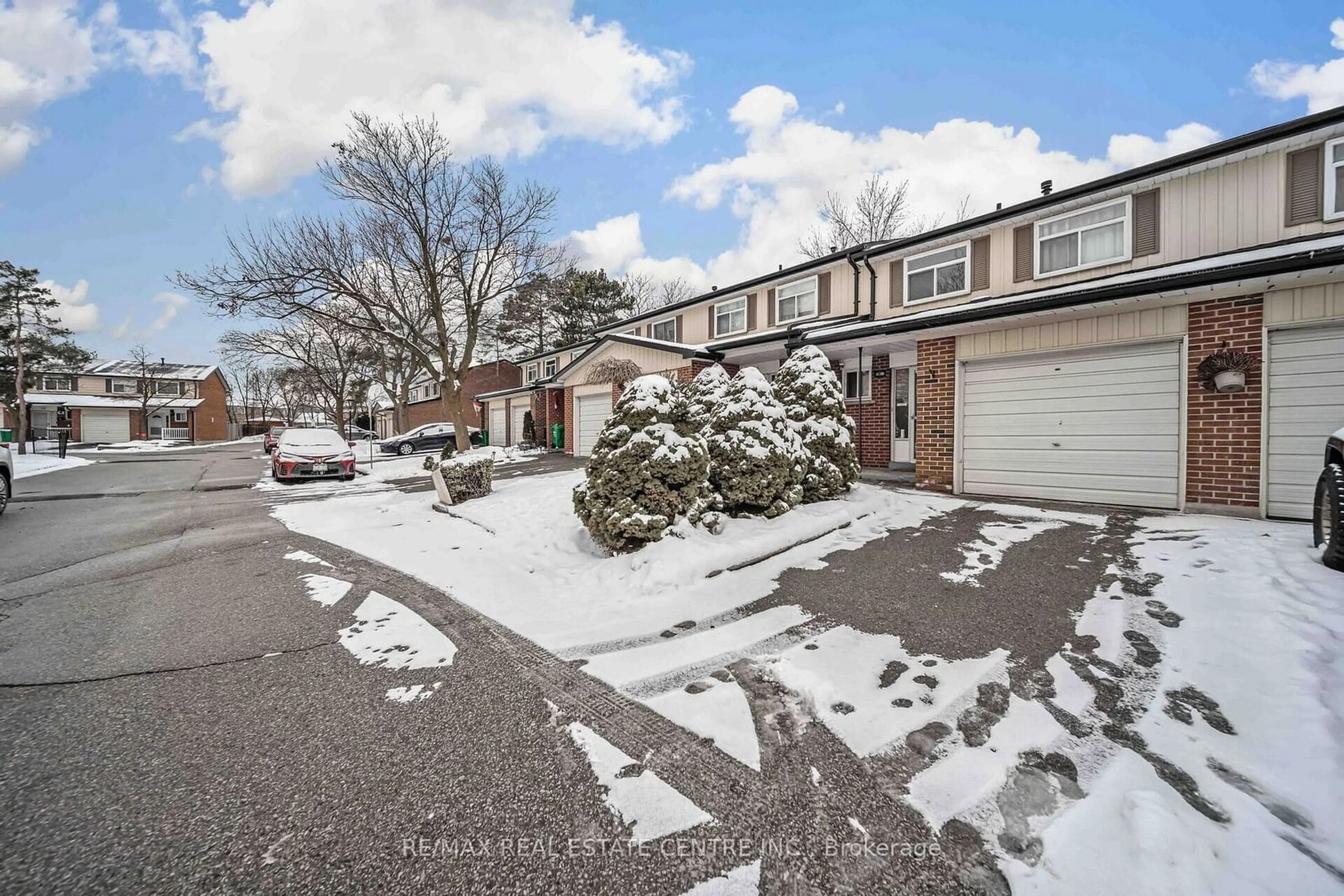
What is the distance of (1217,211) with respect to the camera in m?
7.75

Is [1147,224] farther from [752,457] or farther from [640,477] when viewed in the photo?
[640,477]

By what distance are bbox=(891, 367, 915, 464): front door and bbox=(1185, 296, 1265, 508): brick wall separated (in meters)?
5.01

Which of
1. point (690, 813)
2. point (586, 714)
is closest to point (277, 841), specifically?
point (586, 714)

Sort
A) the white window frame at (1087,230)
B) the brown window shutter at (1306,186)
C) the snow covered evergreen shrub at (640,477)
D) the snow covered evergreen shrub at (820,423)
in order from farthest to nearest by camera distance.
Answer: the white window frame at (1087,230), the brown window shutter at (1306,186), the snow covered evergreen shrub at (820,423), the snow covered evergreen shrub at (640,477)

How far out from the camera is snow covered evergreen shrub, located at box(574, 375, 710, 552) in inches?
197

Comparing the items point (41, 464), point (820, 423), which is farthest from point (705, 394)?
point (41, 464)

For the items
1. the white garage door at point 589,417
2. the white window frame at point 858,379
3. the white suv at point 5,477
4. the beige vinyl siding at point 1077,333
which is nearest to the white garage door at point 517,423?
the white garage door at point 589,417

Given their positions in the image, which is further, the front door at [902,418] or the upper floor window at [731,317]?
the upper floor window at [731,317]

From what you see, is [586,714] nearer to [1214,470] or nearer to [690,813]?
[690,813]

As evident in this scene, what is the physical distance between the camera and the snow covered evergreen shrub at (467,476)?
832cm

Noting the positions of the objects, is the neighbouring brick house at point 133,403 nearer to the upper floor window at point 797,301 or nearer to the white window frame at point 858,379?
the upper floor window at point 797,301

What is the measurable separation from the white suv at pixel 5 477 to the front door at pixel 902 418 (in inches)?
648

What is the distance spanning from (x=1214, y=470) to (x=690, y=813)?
315 inches

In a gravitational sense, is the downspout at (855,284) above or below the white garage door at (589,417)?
above
